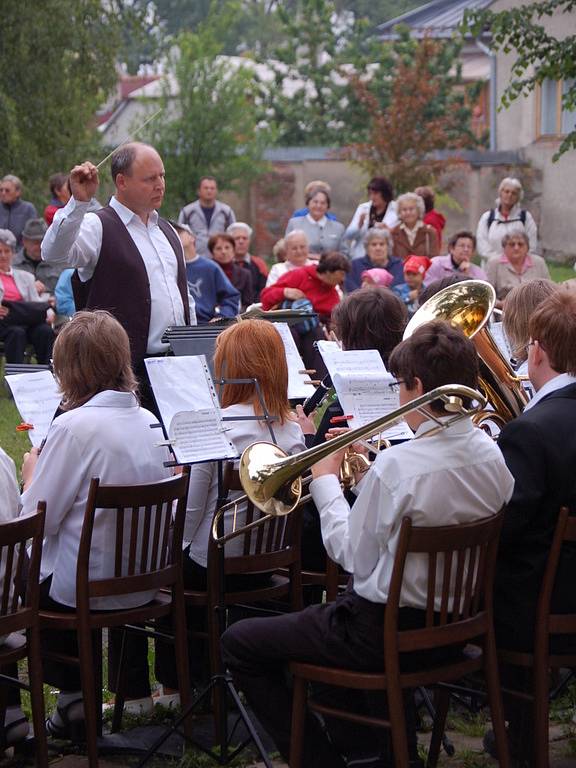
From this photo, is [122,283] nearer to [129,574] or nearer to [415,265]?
[129,574]

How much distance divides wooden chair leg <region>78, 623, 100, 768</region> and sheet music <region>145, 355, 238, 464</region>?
68 cm

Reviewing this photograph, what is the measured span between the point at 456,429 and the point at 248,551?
111cm

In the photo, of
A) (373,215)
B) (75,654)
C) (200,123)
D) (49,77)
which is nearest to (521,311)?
(75,654)

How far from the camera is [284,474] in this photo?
3.27 meters

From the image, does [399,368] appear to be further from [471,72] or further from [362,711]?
[471,72]

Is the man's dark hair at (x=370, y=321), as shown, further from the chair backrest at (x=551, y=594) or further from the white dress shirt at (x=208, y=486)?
the chair backrest at (x=551, y=594)

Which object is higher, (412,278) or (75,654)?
(412,278)

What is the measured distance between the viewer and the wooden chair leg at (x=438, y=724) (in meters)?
3.75

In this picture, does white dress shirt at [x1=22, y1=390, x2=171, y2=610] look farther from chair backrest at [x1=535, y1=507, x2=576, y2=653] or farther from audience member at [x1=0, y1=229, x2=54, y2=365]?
audience member at [x1=0, y1=229, x2=54, y2=365]

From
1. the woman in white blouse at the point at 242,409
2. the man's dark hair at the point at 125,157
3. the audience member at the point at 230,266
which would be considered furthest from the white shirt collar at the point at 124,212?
the audience member at the point at 230,266

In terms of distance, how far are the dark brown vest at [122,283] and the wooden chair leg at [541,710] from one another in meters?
2.55

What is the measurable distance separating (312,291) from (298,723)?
20.5 ft

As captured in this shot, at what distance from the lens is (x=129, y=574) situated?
150 inches

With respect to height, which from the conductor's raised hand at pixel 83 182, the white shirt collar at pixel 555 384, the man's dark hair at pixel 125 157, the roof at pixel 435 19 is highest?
the roof at pixel 435 19
